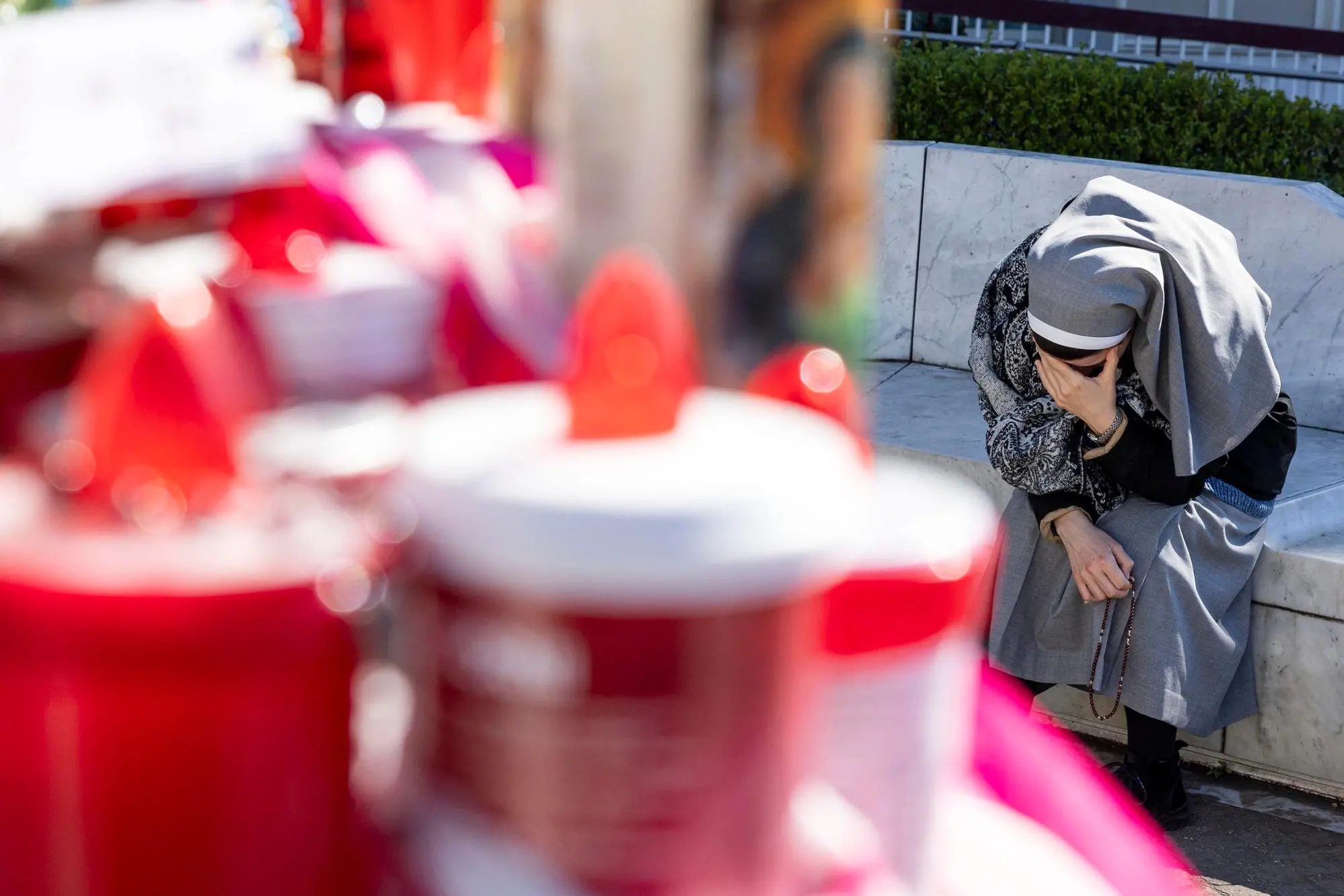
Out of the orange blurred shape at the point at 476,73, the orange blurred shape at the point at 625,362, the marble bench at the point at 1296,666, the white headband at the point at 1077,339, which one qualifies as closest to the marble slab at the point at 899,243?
the marble bench at the point at 1296,666

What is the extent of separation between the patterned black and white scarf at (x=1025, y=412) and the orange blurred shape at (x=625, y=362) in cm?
251

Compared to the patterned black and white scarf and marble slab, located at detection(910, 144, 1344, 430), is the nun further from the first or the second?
marble slab, located at detection(910, 144, 1344, 430)

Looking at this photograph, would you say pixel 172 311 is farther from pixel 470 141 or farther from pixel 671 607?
pixel 470 141

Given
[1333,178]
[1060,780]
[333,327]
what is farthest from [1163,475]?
[1333,178]

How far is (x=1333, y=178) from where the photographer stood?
19.9 feet

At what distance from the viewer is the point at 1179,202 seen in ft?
14.6

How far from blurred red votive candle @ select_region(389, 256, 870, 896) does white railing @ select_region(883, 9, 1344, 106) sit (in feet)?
21.3

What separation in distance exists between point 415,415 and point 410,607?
101 millimetres

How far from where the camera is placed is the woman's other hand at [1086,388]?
289 cm

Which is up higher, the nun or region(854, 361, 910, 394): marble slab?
the nun

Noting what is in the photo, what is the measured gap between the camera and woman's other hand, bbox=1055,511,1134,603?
3.06 metres

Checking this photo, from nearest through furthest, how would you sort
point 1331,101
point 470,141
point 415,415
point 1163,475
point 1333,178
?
point 415,415, point 470,141, point 1163,475, point 1333,178, point 1331,101

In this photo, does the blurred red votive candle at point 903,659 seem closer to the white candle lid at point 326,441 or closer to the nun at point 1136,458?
the white candle lid at point 326,441

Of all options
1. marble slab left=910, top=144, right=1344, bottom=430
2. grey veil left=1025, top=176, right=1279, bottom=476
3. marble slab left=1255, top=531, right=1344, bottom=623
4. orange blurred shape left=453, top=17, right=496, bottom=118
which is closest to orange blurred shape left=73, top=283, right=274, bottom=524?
orange blurred shape left=453, top=17, right=496, bottom=118
